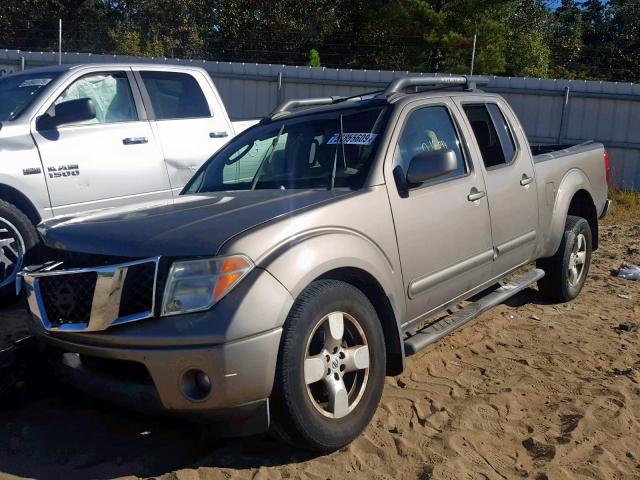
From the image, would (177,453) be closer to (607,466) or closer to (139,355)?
(139,355)

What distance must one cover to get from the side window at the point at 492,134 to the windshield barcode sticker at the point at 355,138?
3.99 ft

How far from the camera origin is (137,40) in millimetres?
29312

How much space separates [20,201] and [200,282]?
125 inches

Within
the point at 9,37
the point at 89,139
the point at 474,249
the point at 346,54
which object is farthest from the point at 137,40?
the point at 474,249

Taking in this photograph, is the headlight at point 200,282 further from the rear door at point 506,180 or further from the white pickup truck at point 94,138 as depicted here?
the white pickup truck at point 94,138

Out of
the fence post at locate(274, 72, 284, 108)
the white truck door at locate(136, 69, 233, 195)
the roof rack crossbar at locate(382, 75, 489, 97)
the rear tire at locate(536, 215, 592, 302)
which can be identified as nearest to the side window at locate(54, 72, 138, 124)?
the white truck door at locate(136, 69, 233, 195)

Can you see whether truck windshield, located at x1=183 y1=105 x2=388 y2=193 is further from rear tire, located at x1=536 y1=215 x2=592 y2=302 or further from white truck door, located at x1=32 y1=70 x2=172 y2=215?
rear tire, located at x1=536 y1=215 x2=592 y2=302

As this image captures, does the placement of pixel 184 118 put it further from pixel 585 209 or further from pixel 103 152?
pixel 585 209

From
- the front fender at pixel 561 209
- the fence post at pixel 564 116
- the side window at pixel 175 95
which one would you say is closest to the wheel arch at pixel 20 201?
the side window at pixel 175 95

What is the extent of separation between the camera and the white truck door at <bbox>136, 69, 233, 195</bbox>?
6.48 metres

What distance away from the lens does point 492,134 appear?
5.21 metres

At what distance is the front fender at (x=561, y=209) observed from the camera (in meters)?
5.54

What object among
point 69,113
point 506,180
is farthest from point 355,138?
point 69,113

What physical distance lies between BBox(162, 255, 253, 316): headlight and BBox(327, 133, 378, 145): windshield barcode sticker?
135 centimetres
